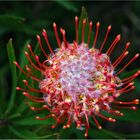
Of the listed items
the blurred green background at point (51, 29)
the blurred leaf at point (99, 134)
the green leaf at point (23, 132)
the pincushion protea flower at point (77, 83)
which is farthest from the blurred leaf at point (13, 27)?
the blurred leaf at point (99, 134)

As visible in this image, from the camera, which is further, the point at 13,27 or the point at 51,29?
the point at 51,29

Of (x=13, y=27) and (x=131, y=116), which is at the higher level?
(x=13, y=27)

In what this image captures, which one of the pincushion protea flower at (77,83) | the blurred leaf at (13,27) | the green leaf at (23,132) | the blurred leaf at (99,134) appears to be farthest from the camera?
the blurred leaf at (13,27)

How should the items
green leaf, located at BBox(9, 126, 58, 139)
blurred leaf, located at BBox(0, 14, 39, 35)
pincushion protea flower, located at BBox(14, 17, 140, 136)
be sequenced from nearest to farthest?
pincushion protea flower, located at BBox(14, 17, 140, 136) → green leaf, located at BBox(9, 126, 58, 139) → blurred leaf, located at BBox(0, 14, 39, 35)

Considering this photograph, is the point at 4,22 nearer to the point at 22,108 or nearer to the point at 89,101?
the point at 22,108

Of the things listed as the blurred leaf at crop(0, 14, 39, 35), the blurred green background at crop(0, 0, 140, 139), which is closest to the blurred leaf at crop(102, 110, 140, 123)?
the blurred green background at crop(0, 0, 140, 139)

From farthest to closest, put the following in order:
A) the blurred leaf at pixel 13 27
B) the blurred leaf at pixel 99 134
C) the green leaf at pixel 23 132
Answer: the blurred leaf at pixel 13 27 < the blurred leaf at pixel 99 134 < the green leaf at pixel 23 132

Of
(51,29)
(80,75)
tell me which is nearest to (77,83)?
(80,75)

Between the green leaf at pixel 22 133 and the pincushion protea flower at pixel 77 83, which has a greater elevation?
the pincushion protea flower at pixel 77 83

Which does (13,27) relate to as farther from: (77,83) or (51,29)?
(77,83)

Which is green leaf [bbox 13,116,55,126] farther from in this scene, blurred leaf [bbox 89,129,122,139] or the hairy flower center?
blurred leaf [bbox 89,129,122,139]

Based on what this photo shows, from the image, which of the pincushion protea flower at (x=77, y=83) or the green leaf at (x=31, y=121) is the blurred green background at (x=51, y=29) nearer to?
the green leaf at (x=31, y=121)

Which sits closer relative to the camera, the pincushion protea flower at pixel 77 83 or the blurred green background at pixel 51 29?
the pincushion protea flower at pixel 77 83
